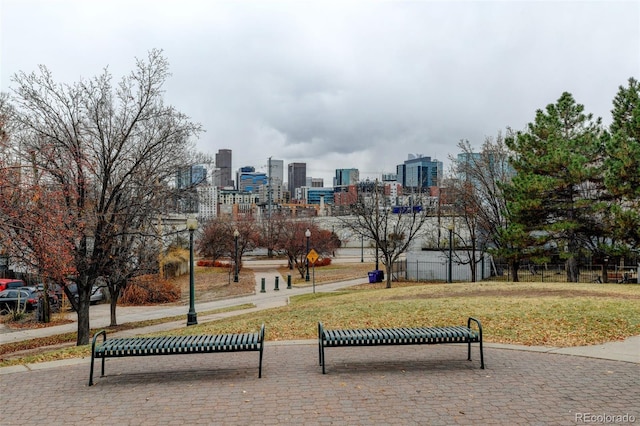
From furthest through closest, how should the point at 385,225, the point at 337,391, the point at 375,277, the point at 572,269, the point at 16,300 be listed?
the point at 375,277, the point at 385,225, the point at 572,269, the point at 16,300, the point at 337,391

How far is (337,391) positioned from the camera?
6.84 m

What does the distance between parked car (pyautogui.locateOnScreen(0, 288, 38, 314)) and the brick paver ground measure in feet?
63.9

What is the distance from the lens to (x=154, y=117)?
607 inches

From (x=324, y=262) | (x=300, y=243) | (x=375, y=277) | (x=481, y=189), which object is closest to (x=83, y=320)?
(x=375, y=277)

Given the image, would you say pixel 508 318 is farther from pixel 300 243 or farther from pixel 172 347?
pixel 300 243

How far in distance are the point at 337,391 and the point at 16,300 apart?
2393cm

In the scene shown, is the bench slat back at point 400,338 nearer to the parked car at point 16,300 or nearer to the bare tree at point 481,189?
the parked car at point 16,300

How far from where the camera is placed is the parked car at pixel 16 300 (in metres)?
25.1

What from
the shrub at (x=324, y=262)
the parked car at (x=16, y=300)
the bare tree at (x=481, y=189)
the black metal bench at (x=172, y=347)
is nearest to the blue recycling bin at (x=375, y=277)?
the bare tree at (x=481, y=189)

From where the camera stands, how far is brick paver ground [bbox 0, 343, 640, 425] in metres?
5.91

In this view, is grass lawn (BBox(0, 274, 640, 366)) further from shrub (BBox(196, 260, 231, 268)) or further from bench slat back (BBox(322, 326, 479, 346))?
shrub (BBox(196, 260, 231, 268))

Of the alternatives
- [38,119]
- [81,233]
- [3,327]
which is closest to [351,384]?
[81,233]

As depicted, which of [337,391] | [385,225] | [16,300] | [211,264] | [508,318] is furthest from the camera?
[211,264]

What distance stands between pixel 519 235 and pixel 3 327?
23.8 metres
